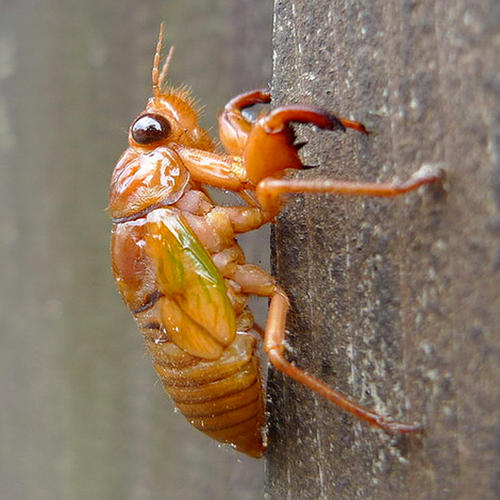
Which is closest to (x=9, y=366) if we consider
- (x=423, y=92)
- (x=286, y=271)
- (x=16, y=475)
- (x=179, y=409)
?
(x=16, y=475)

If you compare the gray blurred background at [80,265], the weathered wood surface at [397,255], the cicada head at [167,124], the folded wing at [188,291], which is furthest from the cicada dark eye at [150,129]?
the gray blurred background at [80,265]

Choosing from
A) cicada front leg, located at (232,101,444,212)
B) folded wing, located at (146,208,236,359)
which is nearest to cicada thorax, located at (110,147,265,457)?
folded wing, located at (146,208,236,359)

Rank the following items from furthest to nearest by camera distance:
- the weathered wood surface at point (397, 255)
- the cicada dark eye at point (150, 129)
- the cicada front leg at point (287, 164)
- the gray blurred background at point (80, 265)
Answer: the gray blurred background at point (80, 265)
the cicada dark eye at point (150, 129)
the cicada front leg at point (287, 164)
the weathered wood surface at point (397, 255)

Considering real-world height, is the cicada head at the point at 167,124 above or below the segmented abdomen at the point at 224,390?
above

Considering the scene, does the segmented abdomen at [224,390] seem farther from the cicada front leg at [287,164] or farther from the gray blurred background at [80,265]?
the gray blurred background at [80,265]

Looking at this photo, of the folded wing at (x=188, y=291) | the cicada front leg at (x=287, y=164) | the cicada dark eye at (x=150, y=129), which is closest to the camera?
the cicada front leg at (x=287, y=164)

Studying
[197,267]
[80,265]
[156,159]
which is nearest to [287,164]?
[197,267]
